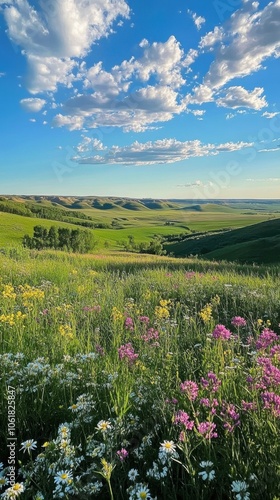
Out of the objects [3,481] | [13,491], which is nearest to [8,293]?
[3,481]

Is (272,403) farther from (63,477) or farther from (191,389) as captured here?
(63,477)

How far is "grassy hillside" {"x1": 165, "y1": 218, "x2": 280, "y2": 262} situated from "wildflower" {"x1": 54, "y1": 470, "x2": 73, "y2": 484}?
51.6 meters

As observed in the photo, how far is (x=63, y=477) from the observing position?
192 centimetres

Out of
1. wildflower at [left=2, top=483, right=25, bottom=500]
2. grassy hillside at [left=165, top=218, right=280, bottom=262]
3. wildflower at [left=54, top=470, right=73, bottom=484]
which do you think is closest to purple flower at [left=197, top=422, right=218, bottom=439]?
wildflower at [left=54, top=470, right=73, bottom=484]

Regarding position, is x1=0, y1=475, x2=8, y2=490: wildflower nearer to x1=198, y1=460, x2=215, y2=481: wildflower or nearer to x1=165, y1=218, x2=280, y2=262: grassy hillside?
x1=198, y1=460, x2=215, y2=481: wildflower

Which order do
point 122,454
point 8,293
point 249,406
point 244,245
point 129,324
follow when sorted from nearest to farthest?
point 122,454, point 249,406, point 129,324, point 8,293, point 244,245

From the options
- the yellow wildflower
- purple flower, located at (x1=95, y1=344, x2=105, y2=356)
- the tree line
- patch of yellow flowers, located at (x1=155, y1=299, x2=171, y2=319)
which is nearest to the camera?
purple flower, located at (x1=95, y1=344, x2=105, y2=356)

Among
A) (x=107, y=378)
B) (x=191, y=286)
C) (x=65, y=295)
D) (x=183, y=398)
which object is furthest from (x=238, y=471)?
(x=191, y=286)

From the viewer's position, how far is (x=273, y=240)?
60.7 m

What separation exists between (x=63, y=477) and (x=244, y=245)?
6590 centimetres

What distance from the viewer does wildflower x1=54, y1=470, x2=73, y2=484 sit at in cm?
187

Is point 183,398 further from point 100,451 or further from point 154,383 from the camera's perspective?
point 100,451

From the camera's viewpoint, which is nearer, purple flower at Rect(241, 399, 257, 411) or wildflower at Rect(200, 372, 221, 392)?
purple flower at Rect(241, 399, 257, 411)

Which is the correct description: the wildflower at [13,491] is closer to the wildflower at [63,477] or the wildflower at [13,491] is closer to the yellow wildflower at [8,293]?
the wildflower at [63,477]
